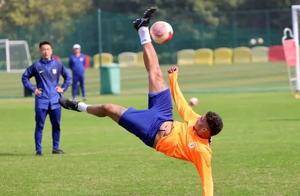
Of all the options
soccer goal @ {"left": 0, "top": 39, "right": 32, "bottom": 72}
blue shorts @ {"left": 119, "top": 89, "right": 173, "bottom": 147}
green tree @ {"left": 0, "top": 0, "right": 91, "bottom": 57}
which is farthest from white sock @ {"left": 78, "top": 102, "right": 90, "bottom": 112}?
green tree @ {"left": 0, "top": 0, "right": 91, "bottom": 57}

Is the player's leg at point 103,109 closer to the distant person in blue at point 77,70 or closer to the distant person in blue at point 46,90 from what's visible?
the distant person in blue at point 46,90

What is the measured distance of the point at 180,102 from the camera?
1112cm

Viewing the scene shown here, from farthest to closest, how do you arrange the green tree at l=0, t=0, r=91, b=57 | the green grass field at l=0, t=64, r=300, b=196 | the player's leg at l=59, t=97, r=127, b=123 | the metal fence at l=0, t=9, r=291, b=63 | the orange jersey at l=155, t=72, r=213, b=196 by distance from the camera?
the metal fence at l=0, t=9, r=291, b=63, the green tree at l=0, t=0, r=91, b=57, the green grass field at l=0, t=64, r=300, b=196, the player's leg at l=59, t=97, r=127, b=123, the orange jersey at l=155, t=72, r=213, b=196

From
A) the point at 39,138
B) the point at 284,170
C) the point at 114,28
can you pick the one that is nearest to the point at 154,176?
the point at 284,170

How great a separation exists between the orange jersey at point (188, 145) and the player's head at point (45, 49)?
6.01m

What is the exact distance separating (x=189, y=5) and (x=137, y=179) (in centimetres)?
6133

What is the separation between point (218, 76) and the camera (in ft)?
162

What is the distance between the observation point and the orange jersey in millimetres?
10109

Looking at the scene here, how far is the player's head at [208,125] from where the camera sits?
1020 centimetres

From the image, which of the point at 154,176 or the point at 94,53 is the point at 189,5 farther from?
the point at 154,176

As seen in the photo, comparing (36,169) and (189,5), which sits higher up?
(189,5)

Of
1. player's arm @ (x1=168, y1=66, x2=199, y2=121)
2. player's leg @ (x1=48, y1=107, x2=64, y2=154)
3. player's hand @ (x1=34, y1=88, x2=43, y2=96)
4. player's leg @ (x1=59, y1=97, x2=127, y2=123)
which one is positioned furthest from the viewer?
player's leg @ (x1=48, y1=107, x2=64, y2=154)

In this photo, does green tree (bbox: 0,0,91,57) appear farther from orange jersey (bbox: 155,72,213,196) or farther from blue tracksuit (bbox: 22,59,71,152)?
orange jersey (bbox: 155,72,213,196)

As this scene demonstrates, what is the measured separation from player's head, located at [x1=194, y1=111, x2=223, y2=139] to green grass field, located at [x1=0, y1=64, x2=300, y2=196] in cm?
160
